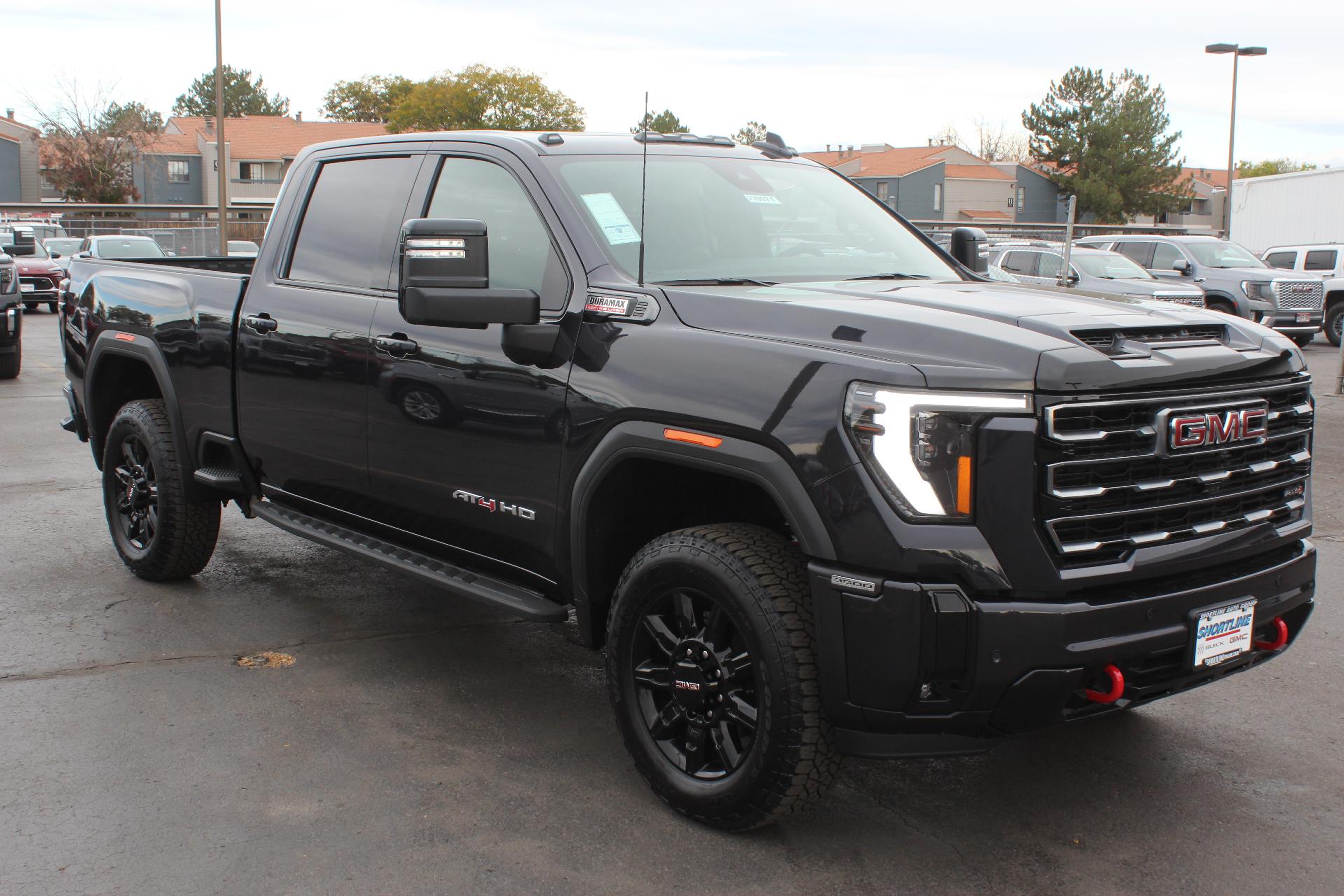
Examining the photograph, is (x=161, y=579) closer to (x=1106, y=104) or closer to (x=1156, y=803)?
(x=1156, y=803)

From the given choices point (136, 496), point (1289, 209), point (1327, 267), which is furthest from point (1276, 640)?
point (1289, 209)

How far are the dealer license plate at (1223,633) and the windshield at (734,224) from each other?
1.64 meters

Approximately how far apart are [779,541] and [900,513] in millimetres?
488

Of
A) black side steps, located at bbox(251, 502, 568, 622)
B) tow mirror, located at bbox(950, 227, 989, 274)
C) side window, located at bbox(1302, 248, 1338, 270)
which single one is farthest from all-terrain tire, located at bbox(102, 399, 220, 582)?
side window, located at bbox(1302, 248, 1338, 270)

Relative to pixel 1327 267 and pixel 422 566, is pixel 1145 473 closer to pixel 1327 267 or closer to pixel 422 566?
pixel 422 566

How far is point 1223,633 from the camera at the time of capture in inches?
A: 133

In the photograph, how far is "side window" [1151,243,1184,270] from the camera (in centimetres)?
2322

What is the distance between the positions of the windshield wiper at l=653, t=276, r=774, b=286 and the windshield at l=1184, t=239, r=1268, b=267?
20580mm

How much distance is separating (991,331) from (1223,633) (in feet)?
3.29

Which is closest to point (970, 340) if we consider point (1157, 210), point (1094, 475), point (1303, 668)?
point (1094, 475)

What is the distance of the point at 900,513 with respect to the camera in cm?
307

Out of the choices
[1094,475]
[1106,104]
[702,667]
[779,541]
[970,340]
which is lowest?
[702,667]

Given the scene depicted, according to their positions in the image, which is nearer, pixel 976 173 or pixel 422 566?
pixel 422 566

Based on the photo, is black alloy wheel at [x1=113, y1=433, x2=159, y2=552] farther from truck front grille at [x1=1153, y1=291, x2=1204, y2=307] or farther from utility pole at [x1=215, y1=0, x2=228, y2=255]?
utility pole at [x1=215, y1=0, x2=228, y2=255]
